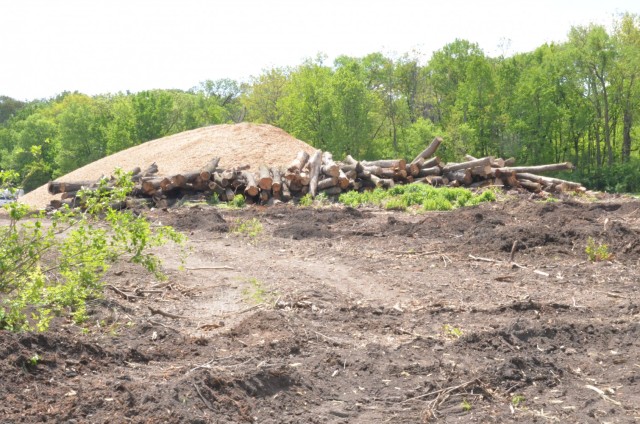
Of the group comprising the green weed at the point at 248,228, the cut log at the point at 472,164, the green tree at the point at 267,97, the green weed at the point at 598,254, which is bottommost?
the green weed at the point at 598,254

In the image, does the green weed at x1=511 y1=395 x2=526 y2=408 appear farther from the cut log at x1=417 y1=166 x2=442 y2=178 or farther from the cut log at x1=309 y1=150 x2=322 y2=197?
the cut log at x1=417 y1=166 x2=442 y2=178

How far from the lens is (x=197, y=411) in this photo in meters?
4.98

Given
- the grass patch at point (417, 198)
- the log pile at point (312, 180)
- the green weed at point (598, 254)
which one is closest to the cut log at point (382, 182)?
the log pile at point (312, 180)

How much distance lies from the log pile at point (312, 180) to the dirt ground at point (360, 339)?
738cm

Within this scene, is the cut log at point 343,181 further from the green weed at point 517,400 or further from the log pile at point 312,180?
the green weed at point 517,400

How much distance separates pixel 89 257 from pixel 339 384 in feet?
7.62

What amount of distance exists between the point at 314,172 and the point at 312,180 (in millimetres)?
510

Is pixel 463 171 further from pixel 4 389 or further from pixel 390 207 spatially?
pixel 4 389

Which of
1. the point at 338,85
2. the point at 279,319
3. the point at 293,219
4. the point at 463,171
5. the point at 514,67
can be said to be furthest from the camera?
the point at 514,67

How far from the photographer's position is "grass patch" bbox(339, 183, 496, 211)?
1862cm

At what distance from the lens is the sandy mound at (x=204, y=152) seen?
25875 millimetres

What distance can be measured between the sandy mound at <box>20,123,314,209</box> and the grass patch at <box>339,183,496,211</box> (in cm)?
613

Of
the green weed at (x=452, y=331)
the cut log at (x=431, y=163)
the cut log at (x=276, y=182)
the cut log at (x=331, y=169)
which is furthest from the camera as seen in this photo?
the cut log at (x=431, y=163)

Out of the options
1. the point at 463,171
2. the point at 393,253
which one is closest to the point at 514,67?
the point at 463,171
